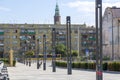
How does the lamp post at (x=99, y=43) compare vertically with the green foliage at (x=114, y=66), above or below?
above

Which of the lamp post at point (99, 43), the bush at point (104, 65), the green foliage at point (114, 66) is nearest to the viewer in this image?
the lamp post at point (99, 43)

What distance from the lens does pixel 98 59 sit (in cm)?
1988

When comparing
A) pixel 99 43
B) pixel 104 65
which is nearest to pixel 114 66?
pixel 104 65

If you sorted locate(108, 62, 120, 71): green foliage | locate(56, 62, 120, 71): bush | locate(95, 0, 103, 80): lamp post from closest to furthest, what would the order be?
locate(95, 0, 103, 80): lamp post, locate(108, 62, 120, 71): green foliage, locate(56, 62, 120, 71): bush

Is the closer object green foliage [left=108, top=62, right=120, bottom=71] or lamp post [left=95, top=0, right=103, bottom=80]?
lamp post [left=95, top=0, right=103, bottom=80]

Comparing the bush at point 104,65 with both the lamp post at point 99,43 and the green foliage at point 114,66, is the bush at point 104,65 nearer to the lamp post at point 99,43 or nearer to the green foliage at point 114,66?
the green foliage at point 114,66

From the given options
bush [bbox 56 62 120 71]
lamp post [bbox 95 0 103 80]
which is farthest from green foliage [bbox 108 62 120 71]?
lamp post [bbox 95 0 103 80]

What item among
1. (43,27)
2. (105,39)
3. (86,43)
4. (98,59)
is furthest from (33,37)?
(98,59)

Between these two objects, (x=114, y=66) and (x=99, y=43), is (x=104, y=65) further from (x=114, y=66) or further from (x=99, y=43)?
(x=99, y=43)

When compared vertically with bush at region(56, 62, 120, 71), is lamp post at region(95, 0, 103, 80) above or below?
above

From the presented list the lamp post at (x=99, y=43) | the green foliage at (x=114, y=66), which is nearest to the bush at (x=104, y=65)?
the green foliage at (x=114, y=66)

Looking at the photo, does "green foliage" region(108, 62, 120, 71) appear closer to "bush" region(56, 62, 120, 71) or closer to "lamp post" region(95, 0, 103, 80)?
"bush" region(56, 62, 120, 71)

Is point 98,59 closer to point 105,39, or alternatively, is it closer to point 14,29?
point 105,39

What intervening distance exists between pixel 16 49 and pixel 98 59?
460 feet
